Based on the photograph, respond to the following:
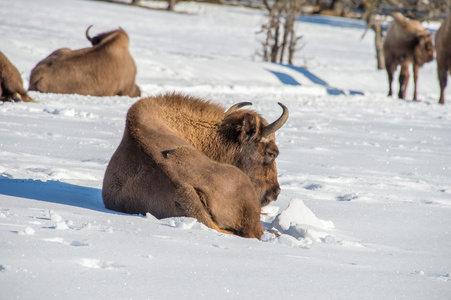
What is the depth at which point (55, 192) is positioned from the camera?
3.81 meters

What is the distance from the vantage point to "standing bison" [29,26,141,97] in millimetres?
10148

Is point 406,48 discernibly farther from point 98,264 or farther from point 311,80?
point 98,264

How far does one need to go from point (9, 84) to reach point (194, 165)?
19.0 ft

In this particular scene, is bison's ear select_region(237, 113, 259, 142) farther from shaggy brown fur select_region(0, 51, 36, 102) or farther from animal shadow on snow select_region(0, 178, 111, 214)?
shaggy brown fur select_region(0, 51, 36, 102)

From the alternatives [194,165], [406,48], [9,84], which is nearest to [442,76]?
[406,48]

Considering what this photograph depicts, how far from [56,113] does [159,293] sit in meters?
5.90

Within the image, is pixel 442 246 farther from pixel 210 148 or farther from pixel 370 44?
pixel 370 44

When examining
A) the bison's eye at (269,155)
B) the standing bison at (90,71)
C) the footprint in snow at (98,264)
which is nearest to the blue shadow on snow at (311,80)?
the standing bison at (90,71)

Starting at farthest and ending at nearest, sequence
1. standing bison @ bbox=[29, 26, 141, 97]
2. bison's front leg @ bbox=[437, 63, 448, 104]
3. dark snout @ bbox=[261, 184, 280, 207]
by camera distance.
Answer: bison's front leg @ bbox=[437, 63, 448, 104], standing bison @ bbox=[29, 26, 141, 97], dark snout @ bbox=[261, 184, 280, 207]

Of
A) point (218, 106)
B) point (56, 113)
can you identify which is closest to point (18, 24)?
point (56, 113)

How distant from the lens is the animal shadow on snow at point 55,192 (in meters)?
3.59

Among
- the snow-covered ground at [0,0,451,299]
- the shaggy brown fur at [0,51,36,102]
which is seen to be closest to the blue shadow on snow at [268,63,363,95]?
the snow-covered ground at [0,0,451,299]

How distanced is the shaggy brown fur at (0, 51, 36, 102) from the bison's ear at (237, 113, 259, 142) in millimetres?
5058

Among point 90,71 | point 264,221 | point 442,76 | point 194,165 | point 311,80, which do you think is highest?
point 194,165
